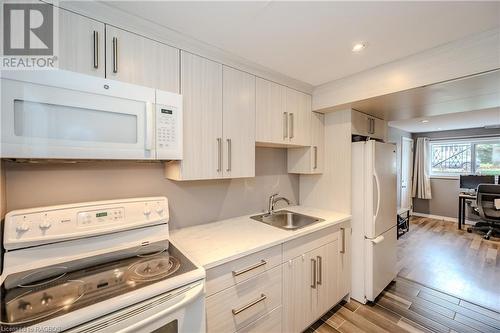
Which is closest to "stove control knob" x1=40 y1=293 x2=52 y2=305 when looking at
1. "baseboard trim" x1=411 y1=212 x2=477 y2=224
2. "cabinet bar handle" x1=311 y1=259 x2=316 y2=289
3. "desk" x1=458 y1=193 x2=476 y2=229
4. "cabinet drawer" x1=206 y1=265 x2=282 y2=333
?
"cabinet drawer" x1=206 y1=265 x2=282 y2=333

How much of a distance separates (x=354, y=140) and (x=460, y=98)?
899 mm

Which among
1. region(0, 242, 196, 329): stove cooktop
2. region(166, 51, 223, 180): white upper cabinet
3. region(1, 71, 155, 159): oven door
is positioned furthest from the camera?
region(166, 51, 223, 180): white upper cabinet

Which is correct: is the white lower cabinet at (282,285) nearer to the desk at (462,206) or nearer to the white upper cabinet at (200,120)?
the white upper cabinet at (200,120)

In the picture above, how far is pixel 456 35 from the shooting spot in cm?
133

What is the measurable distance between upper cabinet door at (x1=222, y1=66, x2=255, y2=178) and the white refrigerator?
3.80 feet

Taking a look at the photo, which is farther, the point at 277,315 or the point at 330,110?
the point at 330,110

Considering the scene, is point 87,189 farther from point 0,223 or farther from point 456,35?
point 456,35

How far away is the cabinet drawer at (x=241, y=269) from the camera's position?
117 centimetres

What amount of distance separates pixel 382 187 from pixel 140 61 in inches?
92.7

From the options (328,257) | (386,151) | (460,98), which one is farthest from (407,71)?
(328,257)

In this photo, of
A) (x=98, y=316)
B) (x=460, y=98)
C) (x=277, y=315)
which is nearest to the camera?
(x=98, y=316)

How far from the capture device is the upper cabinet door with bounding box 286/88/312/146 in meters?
2.04

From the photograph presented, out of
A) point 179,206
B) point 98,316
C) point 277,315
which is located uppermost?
point 179,206
